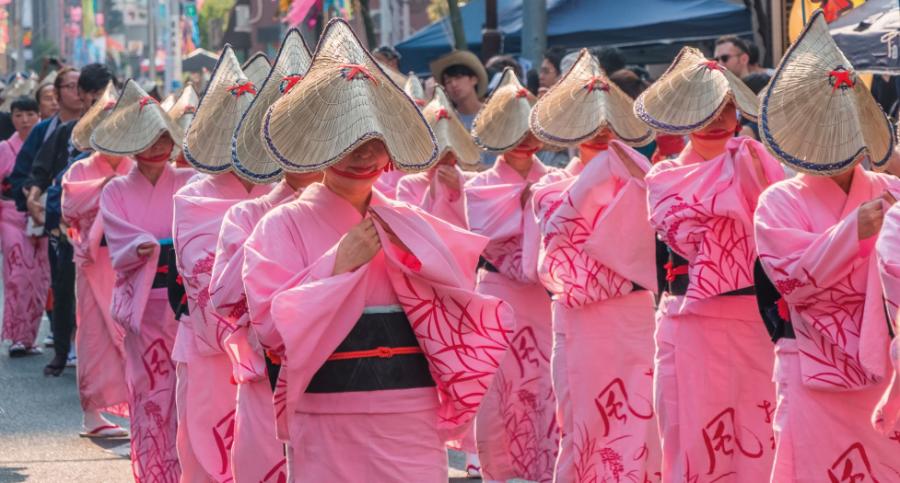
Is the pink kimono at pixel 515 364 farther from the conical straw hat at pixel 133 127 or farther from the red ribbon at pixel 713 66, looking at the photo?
the red ribbon at pixel 713 66

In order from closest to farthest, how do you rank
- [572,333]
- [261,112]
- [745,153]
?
1. [261,112]
2. [745,153]
3. [572,333]

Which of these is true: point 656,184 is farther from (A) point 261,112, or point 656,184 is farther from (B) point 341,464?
(B) point 341,464

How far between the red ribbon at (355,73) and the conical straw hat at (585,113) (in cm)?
286

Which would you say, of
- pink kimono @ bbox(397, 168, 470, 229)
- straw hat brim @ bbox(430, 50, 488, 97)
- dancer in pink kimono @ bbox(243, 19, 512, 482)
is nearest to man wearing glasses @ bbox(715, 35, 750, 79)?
pink kimono @ bbox(397, 168, 470, 229)

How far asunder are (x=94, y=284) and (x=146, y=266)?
203cm

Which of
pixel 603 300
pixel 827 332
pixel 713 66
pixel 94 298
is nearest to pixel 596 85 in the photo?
pixel 713 66

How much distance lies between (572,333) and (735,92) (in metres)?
1.43

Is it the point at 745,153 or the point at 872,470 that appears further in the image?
the point at 745,153

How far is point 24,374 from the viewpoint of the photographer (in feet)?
42.2

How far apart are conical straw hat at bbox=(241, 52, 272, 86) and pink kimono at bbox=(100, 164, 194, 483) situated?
3.44ft

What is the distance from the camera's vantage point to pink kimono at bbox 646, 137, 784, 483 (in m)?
6.75

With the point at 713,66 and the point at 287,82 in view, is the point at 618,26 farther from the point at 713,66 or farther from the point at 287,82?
the point at 287,82

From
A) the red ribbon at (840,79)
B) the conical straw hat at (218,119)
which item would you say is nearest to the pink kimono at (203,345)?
the conical straw hat at (218,119)

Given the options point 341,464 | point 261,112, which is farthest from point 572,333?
point 341,464
